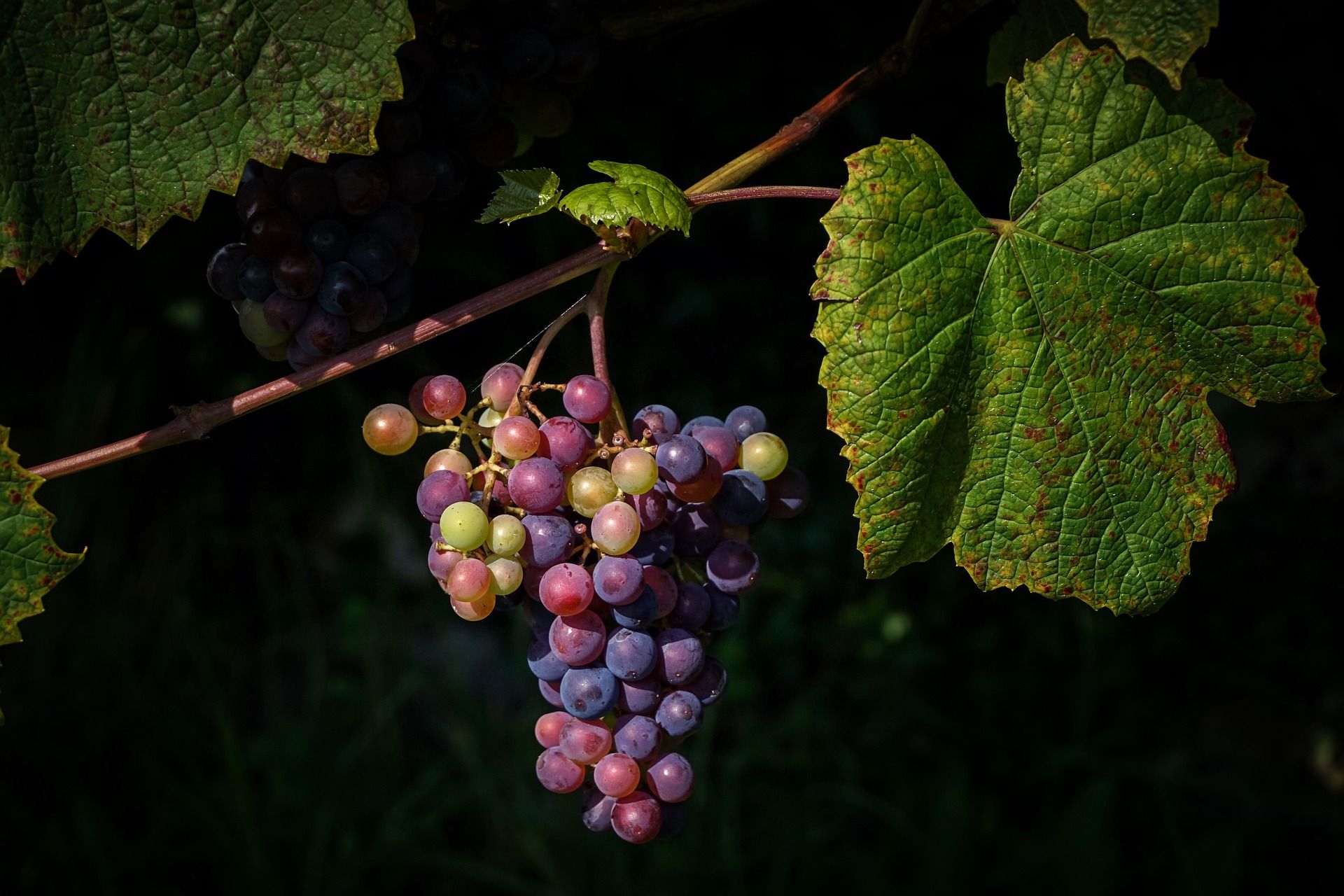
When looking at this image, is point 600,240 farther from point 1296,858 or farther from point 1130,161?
point 1296,858

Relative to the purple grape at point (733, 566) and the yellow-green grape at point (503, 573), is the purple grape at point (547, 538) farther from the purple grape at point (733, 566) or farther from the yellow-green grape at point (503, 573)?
the purple grape at point (733, 566)

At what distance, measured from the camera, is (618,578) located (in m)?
0.83

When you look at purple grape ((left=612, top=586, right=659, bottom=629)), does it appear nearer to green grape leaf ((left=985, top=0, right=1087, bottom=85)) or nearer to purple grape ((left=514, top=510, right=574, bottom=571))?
purple grape ((left=514, top=510, right=574, bottom=571))

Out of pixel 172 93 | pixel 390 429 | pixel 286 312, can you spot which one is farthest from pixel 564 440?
pixel 172 93

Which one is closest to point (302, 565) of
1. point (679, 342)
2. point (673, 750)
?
point (679, 342)

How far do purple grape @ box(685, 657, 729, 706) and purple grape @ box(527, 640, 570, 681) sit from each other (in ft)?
0.38

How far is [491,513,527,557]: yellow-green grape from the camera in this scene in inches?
33.3

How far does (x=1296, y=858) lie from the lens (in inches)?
98.0

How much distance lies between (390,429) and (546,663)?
250 millimetres

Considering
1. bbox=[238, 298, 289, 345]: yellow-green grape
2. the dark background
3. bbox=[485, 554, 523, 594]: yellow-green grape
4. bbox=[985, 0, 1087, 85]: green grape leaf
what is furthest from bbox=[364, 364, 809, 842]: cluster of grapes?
the dark background

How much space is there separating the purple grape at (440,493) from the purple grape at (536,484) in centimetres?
5

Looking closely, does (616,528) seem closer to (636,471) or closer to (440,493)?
(636,471)

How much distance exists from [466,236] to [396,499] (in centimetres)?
114

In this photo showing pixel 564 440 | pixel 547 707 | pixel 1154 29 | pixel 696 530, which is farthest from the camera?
pixel 547 707
